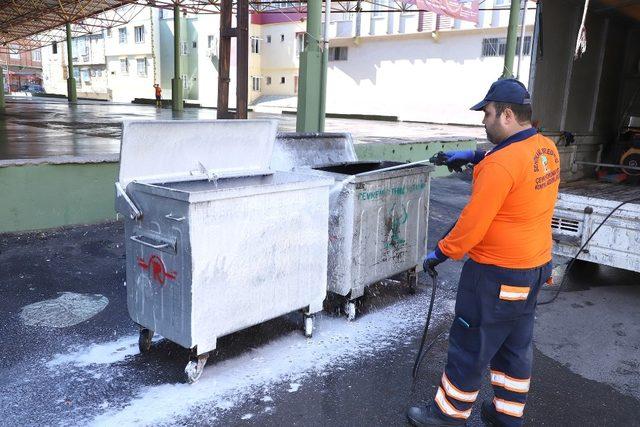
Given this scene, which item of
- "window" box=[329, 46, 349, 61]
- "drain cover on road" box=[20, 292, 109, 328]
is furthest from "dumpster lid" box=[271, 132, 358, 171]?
"window" box=[329, 46, 349, 61]

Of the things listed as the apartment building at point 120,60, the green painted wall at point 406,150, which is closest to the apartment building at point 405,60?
the apartment building at point 120,60

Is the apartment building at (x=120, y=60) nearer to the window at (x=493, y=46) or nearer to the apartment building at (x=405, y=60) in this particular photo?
the apartment building at (x=405, y=60)

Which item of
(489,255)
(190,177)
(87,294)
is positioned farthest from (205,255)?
(87,294)

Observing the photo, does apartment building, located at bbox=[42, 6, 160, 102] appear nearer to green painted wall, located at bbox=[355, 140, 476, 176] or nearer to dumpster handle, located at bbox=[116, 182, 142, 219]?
green painted wall, located at bbox=[355, 140, 476, 176]

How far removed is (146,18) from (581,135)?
41482 mm

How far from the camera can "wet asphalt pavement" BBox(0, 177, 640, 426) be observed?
9.88ft

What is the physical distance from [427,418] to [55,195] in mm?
5179

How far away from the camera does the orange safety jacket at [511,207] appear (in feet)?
8.23

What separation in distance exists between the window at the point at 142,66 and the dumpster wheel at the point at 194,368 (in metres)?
43.2

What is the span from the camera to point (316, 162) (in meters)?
5.03

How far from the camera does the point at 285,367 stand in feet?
11.7

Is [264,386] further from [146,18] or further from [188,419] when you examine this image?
[146,18]

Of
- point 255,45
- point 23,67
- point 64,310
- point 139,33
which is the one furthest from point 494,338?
point 23,67

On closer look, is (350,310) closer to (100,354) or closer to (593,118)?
(100,354)
